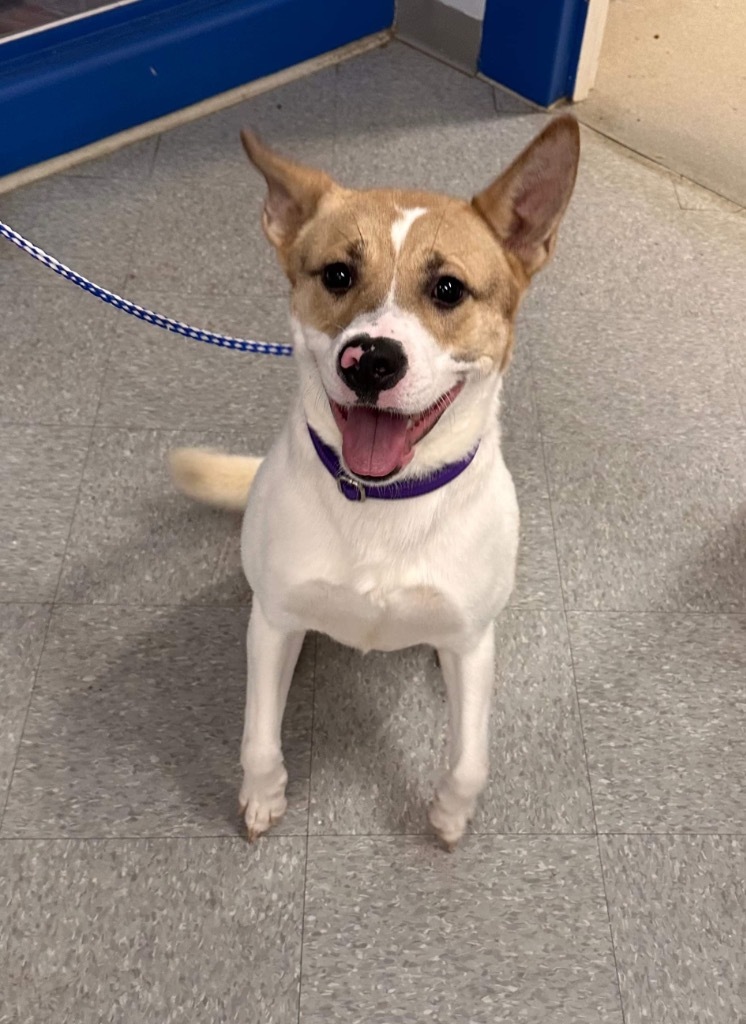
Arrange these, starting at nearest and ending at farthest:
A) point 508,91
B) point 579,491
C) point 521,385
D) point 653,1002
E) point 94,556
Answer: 1. point 653,1002
2. point 94,556
3. point 579,491
4. point 521,385
5. point 508,91

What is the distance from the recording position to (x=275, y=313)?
7.38 feet

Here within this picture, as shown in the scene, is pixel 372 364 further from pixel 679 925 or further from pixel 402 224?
pixel 679 925

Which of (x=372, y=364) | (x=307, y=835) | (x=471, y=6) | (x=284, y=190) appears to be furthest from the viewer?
(x=471, y=6)

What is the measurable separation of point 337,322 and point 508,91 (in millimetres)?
2226

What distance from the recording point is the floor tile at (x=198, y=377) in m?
2.01

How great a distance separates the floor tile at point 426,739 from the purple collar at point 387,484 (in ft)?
1.79

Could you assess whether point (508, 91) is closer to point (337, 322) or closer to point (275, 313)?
point (275, 313)

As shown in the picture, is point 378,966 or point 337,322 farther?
point 378,966

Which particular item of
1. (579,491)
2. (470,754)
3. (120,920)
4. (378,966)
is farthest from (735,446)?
(120,920)

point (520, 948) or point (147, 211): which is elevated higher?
point (147, 211)

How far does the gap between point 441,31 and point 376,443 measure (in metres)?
2.47

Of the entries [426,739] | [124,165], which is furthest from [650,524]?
[124,165]

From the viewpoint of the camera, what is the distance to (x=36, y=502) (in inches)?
72.3

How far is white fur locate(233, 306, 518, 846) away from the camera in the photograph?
1.13 meters
